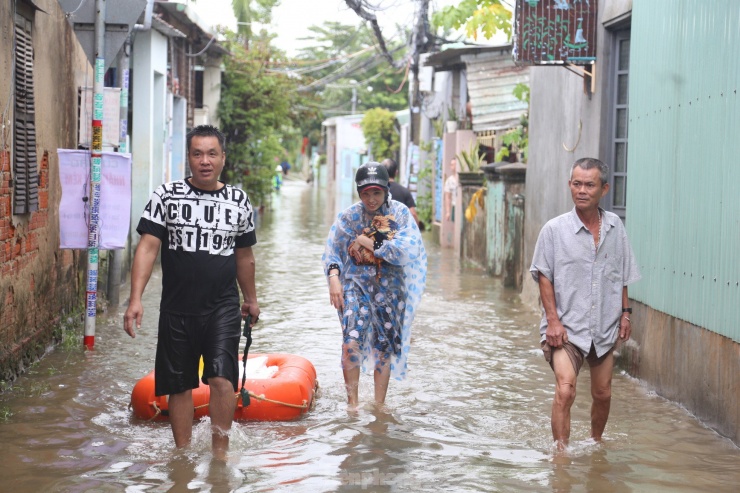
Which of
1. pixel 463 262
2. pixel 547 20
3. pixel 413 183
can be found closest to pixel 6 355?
pixel 547 20

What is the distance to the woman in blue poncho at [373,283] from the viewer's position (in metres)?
7.41

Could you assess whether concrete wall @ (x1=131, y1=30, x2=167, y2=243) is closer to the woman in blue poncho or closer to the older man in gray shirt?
the woman in blue poncho

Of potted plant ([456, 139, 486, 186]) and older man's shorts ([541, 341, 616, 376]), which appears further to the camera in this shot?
potted plant ([456, 139, 486, 186])

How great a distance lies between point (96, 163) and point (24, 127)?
941mm

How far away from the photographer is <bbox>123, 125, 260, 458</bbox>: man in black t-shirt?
19.5 ft

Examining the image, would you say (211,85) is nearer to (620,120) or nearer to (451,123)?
(451,123)

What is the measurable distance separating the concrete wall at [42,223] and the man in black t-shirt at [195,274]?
2.34m

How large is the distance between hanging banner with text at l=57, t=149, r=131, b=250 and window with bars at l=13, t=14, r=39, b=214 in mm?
437

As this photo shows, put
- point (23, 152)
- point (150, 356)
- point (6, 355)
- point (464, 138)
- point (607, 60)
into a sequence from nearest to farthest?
point (6, 355) < point (23, 152) < point (150, 356) < point (607, 60) < point (464, 138)

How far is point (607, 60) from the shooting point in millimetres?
10336

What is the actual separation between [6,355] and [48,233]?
197cm

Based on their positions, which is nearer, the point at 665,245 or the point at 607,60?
the point at 665,245

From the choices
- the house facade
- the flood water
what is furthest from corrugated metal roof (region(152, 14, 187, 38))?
the house facade

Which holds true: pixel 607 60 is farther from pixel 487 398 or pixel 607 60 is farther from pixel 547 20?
pixel 487 398
